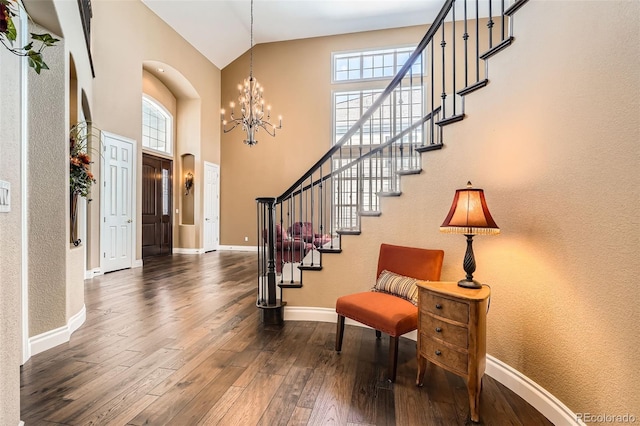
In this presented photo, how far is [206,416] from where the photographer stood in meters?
1.89

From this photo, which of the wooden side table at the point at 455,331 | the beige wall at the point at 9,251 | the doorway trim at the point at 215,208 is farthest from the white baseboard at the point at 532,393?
the doorway trim at the point at 215,208

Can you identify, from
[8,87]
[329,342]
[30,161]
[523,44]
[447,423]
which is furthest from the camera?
[329,342]

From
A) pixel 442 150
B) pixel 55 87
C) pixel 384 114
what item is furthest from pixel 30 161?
pixel 384 114

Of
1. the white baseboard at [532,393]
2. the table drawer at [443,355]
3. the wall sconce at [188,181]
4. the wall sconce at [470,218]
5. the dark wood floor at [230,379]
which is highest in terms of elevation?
the wall sconce at [188,181]

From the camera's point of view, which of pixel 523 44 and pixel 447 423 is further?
pixel 523 44

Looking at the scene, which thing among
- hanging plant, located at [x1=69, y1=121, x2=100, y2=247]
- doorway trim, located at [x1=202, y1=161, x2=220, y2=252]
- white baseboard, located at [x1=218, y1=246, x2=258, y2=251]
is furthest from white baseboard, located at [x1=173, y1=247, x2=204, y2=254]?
hanging plant, located at [x1=69, y1=121, x2=100, y2=247]

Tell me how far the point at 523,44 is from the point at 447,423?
232cm

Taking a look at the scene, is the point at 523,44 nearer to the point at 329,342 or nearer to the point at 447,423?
the point at 447,423

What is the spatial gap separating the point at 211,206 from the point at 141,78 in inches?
144

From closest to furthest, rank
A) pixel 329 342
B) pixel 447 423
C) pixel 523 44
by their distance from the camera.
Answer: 1. pixel 447 423
2. pixel 523 44
3. pixel 329 342

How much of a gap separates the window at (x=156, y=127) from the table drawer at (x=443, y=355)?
305 inches

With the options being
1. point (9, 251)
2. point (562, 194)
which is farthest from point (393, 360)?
point (9, 251)

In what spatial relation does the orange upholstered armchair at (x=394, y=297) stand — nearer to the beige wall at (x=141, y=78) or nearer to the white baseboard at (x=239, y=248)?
the beige wall at (x=141, y=78)

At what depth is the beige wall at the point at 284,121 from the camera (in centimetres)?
876
